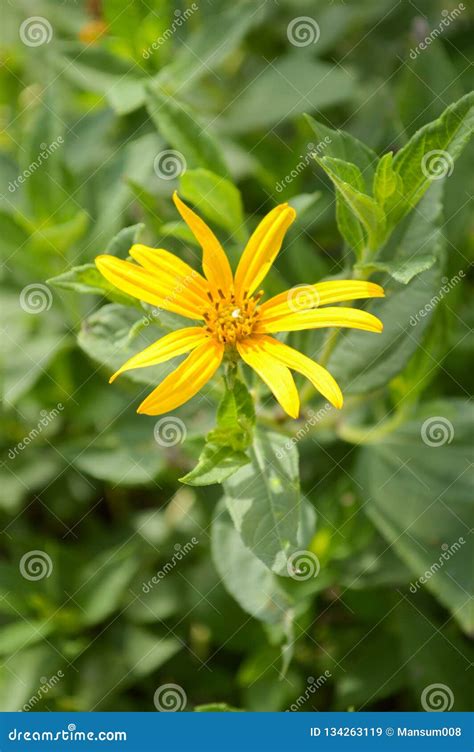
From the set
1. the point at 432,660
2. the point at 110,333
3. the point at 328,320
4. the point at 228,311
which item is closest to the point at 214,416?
the point at 110,333

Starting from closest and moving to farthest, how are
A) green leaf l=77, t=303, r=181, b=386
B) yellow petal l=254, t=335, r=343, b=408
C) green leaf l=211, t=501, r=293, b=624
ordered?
yellow petal l=254, t=335, r=343, b=408, green leaf l=77, t=303, r=181, b=386, green leaf l=211, t=501, r=293, b=624

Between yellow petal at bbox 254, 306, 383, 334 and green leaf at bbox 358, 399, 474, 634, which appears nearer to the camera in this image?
yellow petal at bbox 254, 306, 383, 334

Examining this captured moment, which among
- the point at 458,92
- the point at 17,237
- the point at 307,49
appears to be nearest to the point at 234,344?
the point at 17,237

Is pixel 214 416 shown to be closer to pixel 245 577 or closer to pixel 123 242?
pixel 245 577

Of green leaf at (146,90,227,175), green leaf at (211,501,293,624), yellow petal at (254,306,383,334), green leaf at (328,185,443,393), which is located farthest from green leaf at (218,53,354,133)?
green leaf at (211,501,293,624)

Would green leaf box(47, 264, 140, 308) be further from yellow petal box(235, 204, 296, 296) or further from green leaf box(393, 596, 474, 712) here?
green leaf box(393, 596, 474, 712)

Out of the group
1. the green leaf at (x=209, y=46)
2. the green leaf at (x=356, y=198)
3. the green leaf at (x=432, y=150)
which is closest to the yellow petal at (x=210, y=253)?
the green leaf at (x=356, y=198)
